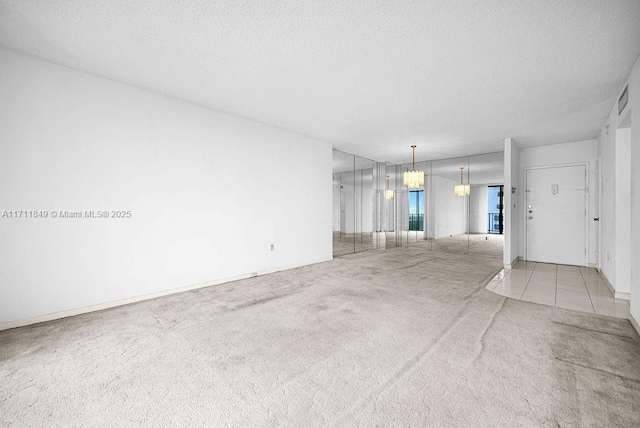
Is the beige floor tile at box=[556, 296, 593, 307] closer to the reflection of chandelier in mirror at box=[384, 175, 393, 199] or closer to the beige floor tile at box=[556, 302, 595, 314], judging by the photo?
the beige floor tile at box=[556, 302, 595, 314]

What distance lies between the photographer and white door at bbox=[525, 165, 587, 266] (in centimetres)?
574

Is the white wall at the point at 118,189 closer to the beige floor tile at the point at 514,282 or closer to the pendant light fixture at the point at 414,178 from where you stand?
the pendant light fixture at the point at 414,178

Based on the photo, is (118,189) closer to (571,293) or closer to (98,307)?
(98,307)

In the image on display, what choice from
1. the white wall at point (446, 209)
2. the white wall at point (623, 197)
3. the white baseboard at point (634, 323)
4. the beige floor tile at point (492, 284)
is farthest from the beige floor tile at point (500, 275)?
the white wall at point (446, 209)

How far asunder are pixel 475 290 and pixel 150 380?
12.7 ft

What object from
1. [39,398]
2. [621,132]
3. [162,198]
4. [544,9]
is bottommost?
[39,398]

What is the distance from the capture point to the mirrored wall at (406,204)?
8.32 m

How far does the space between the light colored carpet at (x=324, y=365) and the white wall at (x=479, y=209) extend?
10.7m

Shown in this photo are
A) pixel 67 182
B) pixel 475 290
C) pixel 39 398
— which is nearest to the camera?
pixel 39 398

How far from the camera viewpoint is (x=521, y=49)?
2.52m

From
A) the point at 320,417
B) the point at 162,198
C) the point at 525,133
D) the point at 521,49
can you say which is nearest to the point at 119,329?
the point at 162,198

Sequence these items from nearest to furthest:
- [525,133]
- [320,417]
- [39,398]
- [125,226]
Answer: [320,417]
[39,398]
[125,226]
[525,133]

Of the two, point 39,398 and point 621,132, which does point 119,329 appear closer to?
point 39,398

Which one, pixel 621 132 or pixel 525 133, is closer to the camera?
pixel 621 132
